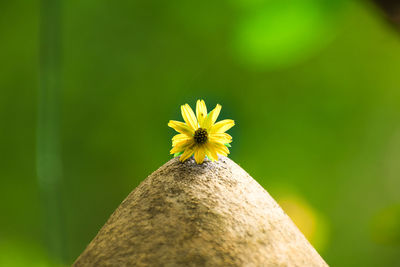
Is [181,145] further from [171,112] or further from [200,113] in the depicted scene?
[171,112]

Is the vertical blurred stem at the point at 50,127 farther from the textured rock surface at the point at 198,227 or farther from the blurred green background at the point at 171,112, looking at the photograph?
the textured rock surface at the point at 198,227

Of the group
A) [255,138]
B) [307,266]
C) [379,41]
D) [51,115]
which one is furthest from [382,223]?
[51,115]

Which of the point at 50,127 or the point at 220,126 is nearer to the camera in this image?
the point at 220,126

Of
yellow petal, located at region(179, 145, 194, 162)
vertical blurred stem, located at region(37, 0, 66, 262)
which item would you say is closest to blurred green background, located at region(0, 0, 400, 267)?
vertical blurred stem, located at region(37, 0, 66, 262)

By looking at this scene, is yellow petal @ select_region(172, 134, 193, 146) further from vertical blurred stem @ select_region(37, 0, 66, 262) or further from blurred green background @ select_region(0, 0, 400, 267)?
vertical blurred stem @ select_region(37, 0, 66, 262)

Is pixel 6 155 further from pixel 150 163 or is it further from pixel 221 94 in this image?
pixel 221 94

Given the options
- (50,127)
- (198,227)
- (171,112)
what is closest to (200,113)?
(198,227)

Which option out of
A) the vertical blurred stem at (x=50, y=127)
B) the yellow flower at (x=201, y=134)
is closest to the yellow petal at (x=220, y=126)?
the yellow flower at (x=201, y=134)
